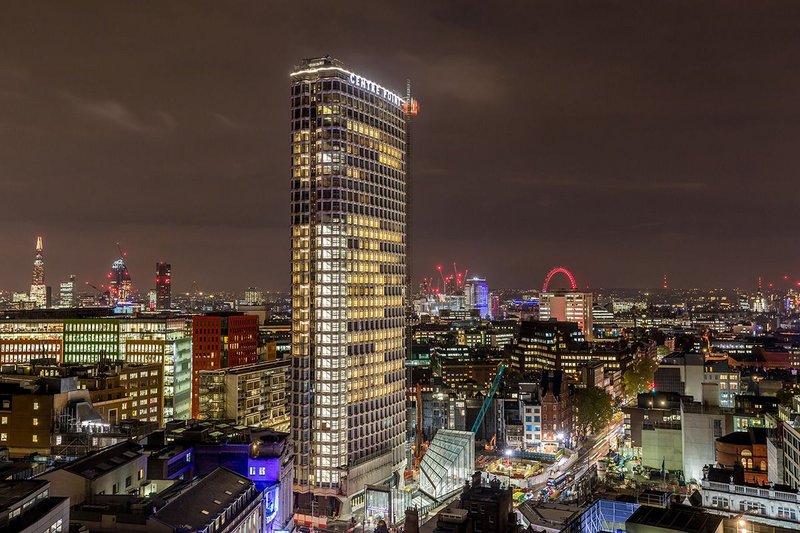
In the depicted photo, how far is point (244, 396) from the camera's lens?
15288 cm

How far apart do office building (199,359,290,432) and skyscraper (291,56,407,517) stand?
139 feet

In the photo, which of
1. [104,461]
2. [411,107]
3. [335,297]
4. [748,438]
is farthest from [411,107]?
[104,461]

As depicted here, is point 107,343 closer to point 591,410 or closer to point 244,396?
point 244,396

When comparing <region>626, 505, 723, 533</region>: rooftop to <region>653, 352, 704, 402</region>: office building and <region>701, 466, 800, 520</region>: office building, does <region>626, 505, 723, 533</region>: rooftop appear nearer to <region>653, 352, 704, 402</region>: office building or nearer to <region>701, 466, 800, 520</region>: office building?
<region>701, 466, 800, 520</region>: office building

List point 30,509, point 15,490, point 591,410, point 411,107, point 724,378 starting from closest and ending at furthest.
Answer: point 30,509
point 15,490
point 724,378
point 411,107
point 591,410

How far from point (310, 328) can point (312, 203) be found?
66.7ft

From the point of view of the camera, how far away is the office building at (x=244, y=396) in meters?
151

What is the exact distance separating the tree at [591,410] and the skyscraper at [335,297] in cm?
5691

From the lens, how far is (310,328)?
111500 millimetres

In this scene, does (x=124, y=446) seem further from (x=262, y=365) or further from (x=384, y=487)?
(x=262, y=365)

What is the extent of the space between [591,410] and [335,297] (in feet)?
253

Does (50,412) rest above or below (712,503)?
above

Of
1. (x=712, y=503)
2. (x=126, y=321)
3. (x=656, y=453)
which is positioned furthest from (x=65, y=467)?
(x=126, y=321)

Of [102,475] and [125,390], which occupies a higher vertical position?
[102,475]
